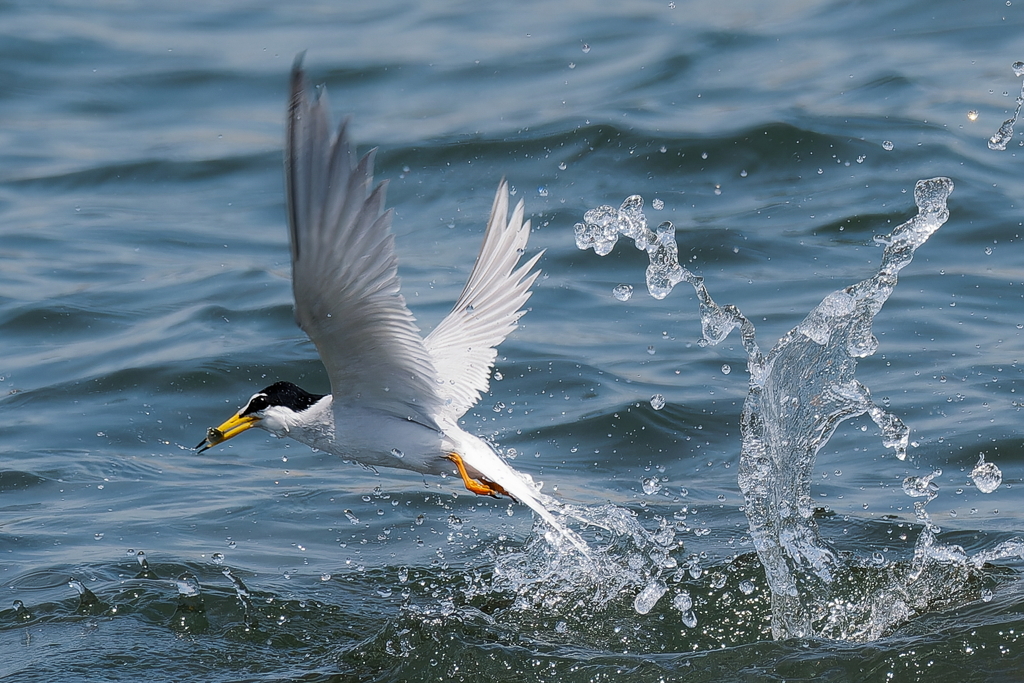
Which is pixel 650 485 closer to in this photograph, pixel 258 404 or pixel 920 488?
pixel 920 488

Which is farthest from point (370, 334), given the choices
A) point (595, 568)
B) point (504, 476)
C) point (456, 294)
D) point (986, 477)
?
point (456, 294)

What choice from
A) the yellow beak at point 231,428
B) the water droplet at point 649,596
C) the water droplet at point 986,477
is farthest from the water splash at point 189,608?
the water droplet at point 986,477

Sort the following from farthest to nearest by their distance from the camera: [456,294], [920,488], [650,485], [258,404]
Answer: [456,294] → [650,485] → [920,488] → [258,404]

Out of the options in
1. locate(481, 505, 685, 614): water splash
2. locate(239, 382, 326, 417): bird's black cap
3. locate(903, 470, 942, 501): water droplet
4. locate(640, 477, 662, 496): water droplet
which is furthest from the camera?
locate(640, 477, 662, 496): water droplet

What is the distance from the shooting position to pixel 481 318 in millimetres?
5930

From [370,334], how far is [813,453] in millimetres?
2014

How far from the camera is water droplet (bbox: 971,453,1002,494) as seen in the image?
575cm

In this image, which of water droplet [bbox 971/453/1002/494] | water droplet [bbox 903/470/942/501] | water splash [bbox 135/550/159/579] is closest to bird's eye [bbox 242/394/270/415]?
water splash [bbox 135/550/159/579]

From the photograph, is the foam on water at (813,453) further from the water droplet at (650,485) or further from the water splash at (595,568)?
the water droplet at (650,485)

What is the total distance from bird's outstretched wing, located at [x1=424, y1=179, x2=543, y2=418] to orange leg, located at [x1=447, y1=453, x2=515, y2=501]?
399 millimetres

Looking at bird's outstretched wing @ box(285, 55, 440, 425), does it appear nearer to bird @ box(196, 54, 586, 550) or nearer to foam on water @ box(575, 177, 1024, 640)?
bird @ box(196, 54, 586, 550)

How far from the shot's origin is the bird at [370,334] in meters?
4.07

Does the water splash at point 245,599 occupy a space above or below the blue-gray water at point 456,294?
below

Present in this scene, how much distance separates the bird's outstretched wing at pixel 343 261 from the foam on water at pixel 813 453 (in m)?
1.34
